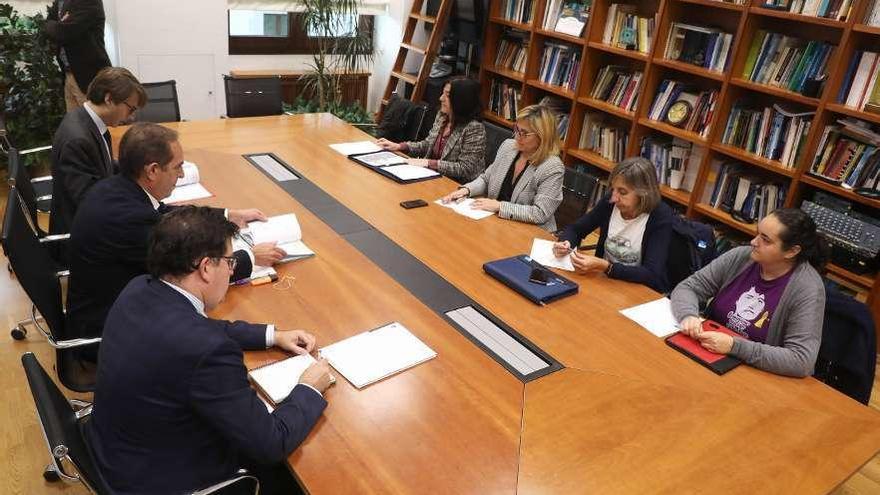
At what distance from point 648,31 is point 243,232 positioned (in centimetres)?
312

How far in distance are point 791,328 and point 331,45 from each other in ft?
16.1

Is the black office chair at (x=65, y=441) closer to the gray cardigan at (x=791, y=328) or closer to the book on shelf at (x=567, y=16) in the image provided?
the gray cardigan at (x=791, y=328)

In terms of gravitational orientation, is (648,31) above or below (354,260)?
above

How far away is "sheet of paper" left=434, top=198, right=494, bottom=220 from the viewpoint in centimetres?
308

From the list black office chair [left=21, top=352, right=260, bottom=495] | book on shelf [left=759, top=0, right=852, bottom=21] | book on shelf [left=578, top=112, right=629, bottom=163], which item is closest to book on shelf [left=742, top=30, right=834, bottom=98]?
book on shelf [left=759, top=0, right=852, bottom=21]

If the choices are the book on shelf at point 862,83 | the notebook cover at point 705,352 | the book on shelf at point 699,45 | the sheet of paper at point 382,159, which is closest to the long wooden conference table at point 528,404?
the notebook cover at point 705,352

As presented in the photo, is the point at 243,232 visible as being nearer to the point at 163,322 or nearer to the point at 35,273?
the point at 35,273

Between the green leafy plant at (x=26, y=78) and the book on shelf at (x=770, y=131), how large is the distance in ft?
15.7

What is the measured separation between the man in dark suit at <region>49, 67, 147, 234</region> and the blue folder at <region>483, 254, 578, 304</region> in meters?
1.80

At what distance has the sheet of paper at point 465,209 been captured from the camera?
3.08m

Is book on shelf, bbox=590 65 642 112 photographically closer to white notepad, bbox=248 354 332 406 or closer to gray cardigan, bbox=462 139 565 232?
gray cardigan, bbox=462 139 565 232

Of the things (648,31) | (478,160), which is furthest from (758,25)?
(478,160)

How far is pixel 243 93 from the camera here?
4.70 meters

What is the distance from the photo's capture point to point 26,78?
470 cm
